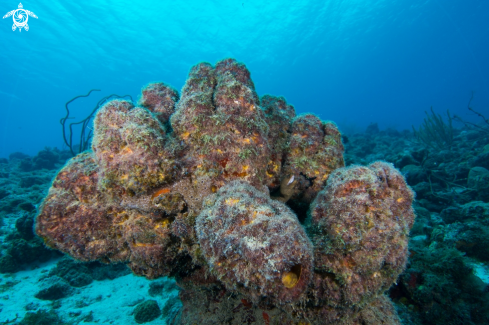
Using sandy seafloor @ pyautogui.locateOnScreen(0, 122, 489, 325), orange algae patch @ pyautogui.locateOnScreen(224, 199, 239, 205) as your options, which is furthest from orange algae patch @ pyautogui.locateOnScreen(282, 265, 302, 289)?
sandy seafloor @ pyautogui.locateOnScreen(0, 122, 489, 325)

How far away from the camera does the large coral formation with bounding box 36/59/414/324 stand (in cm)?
208

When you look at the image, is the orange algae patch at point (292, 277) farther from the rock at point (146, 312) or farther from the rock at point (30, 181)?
the rock at point (30, 181)

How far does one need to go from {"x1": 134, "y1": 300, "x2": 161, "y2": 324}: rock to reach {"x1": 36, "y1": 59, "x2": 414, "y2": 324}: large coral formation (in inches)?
102

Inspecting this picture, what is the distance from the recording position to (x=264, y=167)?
10.9 feet

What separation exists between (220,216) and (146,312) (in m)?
4.90

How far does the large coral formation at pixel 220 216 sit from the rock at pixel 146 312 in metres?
2.59

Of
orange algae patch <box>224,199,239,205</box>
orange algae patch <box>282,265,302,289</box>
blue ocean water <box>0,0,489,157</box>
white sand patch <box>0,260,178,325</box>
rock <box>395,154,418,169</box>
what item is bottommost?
white sand patch <box>0,260,178,325</box>

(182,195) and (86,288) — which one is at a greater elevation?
(182,195)

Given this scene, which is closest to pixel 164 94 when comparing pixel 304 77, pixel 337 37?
pixel 337 37

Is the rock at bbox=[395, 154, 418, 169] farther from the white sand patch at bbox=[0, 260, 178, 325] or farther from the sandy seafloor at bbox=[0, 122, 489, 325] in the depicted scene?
the white sand patch at bbox=[0, 260, 178, 325]

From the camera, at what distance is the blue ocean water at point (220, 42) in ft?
137

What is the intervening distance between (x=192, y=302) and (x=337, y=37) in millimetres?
Result: 77560

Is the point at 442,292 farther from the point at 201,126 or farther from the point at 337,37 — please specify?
the point at 337,37

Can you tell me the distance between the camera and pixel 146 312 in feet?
17.3
